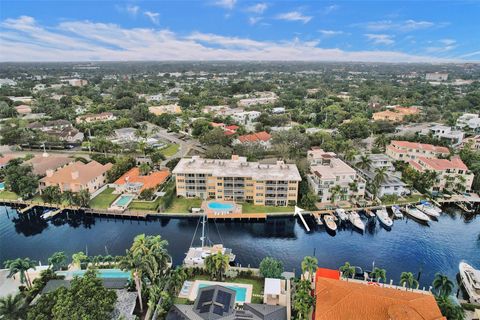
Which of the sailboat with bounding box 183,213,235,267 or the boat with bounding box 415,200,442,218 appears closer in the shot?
the sailboat with bounding box 183,213,235,267

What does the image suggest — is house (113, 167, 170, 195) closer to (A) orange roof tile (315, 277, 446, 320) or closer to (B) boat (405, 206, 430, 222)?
(A) orange roof tile (315, 277, 446, 320)

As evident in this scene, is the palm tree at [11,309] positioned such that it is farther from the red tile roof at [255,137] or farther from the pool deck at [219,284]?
the red tile roof at [255,137]

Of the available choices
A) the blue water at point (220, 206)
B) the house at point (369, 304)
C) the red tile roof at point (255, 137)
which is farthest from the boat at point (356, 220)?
the red tile roof at point (255, 137)

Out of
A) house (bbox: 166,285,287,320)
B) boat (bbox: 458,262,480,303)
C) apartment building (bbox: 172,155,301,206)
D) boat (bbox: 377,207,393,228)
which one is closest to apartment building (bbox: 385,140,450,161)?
boat (bbox: 377,207,393,228)

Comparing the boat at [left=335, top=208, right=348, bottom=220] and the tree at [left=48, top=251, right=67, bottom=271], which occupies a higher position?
the tree at [left=48, top=251, right=67, bottom=271]

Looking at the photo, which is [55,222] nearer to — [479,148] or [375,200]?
[375,200]

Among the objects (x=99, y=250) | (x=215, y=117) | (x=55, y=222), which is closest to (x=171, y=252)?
(x=99, y=250)

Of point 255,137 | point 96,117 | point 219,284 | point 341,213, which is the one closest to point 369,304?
point 219,284

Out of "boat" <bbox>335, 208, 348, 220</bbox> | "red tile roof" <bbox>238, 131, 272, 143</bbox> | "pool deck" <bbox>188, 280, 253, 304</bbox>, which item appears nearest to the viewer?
"pool deck" <bbox>188, 280, 253, 304</bbox>
